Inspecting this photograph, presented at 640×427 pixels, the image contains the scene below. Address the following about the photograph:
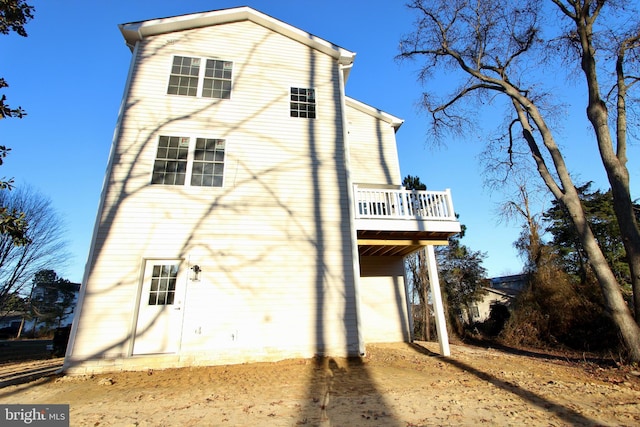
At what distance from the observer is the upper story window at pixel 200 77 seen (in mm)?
8219

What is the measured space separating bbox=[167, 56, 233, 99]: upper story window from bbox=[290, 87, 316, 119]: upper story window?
1811 millimetres

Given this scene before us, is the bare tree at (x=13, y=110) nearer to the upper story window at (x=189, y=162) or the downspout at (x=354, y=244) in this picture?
the upper story window at (x=189, y=162)

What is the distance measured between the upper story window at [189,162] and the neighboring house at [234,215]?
0.03 meters

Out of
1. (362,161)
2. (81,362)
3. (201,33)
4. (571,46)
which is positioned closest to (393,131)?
(362,161)

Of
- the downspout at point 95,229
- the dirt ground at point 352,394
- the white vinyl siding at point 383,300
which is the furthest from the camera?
the white vinyl siding at point 383,300

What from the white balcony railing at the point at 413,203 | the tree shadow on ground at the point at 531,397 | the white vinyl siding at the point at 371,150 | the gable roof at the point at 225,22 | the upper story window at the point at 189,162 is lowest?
the tree shadow on ground at the point at 531,397

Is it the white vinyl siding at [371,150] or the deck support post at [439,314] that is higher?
the white vinyl siding at [371,150]

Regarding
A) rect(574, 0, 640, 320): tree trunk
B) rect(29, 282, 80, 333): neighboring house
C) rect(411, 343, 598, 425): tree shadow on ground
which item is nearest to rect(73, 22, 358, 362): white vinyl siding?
rect(411, 343, 598, 425): tree shadow on ground

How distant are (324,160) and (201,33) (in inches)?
213

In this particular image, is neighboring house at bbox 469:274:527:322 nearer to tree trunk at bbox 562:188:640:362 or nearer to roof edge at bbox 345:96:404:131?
tree trunk at bbox 562:188:640:362

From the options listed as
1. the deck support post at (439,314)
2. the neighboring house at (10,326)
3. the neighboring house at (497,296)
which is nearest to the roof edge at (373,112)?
the deck support post at (439,314)

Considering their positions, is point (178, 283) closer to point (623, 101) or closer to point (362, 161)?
point (362, 161)

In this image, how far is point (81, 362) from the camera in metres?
5.78

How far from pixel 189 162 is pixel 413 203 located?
5971 millimetres
